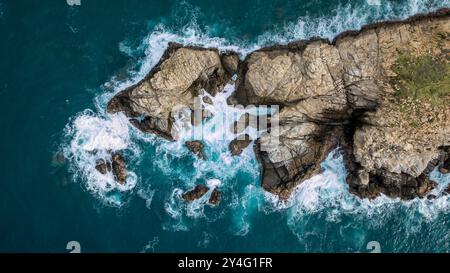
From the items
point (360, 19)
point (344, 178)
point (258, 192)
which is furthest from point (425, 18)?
point (258, 192)

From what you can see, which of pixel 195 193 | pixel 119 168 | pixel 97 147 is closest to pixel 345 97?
pixel 195 193

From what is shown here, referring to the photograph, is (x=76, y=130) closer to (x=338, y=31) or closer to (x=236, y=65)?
(x=236, y=65)


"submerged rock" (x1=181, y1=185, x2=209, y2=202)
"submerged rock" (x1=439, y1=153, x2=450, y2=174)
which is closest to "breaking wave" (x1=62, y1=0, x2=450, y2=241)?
"submerged rock" (x1=181, y1=185, x2=209, y2=202)

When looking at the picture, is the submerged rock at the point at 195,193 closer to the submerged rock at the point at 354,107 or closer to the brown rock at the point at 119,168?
the brown rock at the point at 119,168

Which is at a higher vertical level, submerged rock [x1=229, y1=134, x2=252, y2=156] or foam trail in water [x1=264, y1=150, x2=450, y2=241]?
submerged rock [x1=229, y1=134, x2=252, y2=156]

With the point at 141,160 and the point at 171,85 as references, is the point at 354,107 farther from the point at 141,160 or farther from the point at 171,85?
Result: the point at 141,160

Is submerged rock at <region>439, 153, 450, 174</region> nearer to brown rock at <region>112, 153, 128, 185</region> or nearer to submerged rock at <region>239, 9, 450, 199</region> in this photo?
submerged rock at <region>239, 9, 450, 199</region>

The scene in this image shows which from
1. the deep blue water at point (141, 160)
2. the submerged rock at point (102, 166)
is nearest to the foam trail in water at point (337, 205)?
the deep blue water at point (141, 160)
